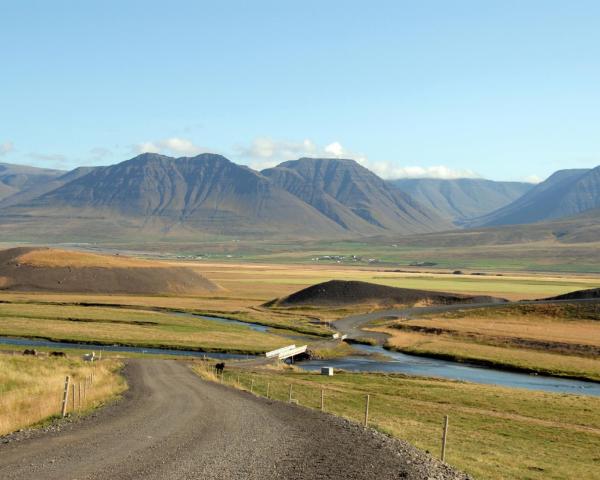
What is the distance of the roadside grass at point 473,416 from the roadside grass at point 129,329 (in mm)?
23448

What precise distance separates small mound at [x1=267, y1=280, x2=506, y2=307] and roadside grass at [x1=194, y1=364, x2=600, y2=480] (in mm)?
76241

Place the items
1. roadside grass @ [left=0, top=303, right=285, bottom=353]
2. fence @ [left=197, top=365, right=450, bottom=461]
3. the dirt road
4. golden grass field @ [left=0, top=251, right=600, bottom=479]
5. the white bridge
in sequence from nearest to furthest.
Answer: golden grass field @ [left=0, top=251, right=600, bottom=479] < fence @ [left=197, top=365, right=450, bottom=461] < the white bridge < roadside grass @ [left=0, top=303, right=285, bottom=353] < the dirt road

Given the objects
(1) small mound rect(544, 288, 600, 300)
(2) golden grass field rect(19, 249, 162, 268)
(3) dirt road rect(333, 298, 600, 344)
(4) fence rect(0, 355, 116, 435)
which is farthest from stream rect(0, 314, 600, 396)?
(2) golden grass field rect(19, 249, 162, 268)

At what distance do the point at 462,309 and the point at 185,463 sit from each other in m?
110

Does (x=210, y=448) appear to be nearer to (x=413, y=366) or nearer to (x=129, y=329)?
(x=413, y=366)

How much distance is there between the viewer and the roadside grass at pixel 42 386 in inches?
1224

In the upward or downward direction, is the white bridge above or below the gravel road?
below

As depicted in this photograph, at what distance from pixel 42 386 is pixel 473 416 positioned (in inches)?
1064

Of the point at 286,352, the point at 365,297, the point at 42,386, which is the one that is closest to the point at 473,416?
the point at 42,386

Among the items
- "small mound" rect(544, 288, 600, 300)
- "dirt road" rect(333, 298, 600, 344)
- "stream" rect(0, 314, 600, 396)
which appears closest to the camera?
"stream" rect(0, 314, 600, 396)

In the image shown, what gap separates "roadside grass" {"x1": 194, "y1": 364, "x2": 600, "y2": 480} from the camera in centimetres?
2973

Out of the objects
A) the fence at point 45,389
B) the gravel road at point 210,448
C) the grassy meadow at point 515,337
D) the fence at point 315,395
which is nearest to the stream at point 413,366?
the grassy meadow at point 515,337

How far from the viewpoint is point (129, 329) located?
318 ft

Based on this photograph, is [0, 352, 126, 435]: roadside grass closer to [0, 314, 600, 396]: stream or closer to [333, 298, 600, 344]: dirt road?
[0, 314, 600, 396]: stream
